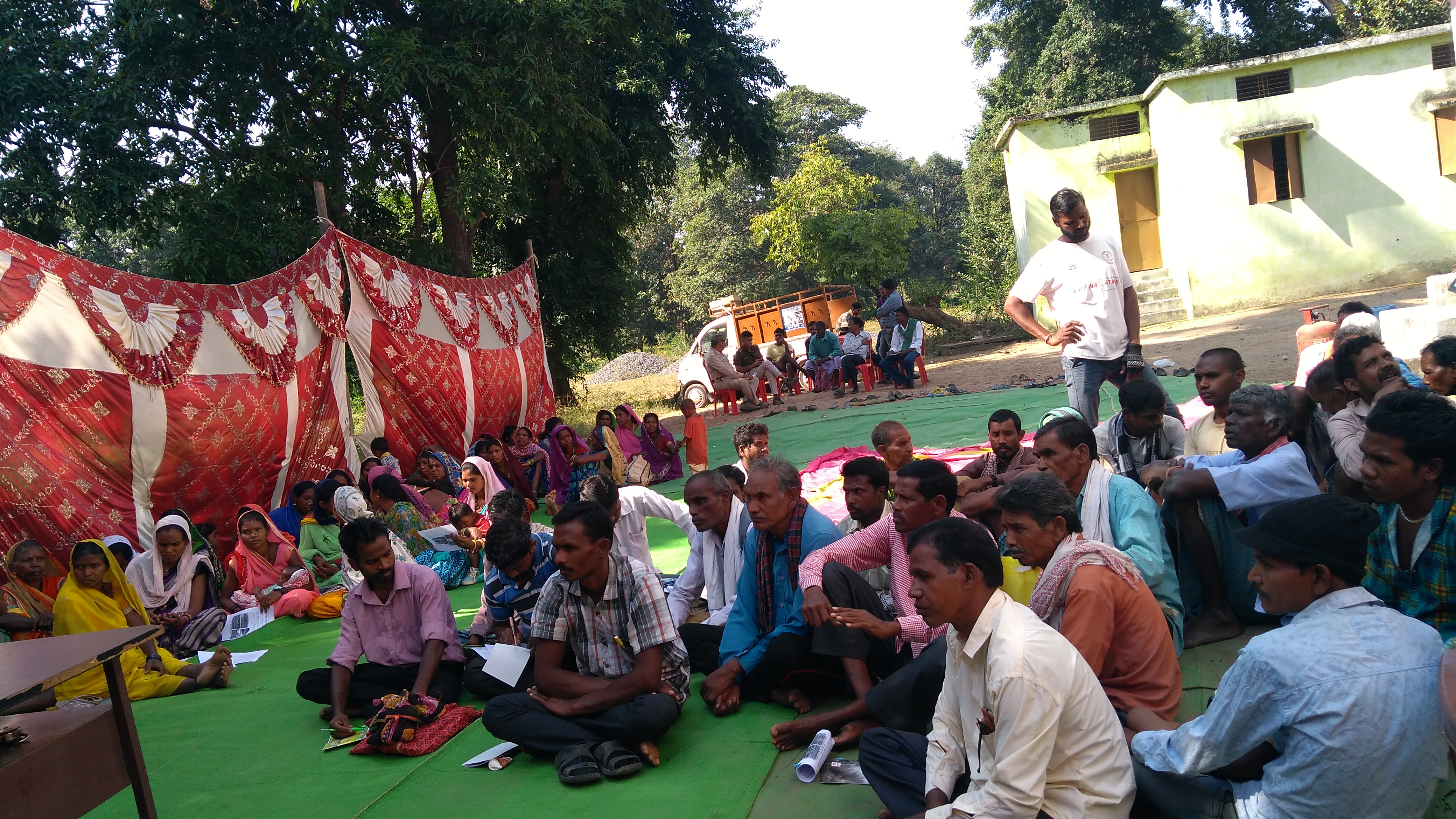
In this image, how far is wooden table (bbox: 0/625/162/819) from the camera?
9.23 ft

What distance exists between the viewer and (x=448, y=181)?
1282 cm

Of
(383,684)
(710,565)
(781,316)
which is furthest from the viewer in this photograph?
(781,316)

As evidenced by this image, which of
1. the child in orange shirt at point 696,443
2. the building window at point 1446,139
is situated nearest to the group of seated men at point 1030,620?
the child in orange shirt at point 696,443

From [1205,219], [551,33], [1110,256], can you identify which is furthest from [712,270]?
[1110,256]

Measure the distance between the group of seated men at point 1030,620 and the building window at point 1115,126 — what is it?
1559 cm

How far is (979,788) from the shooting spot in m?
2.45

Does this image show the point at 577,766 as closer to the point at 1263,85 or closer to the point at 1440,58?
the point at 1263,85

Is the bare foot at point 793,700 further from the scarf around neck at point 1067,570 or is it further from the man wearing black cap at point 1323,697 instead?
the man wearing black cap at point 1323,697

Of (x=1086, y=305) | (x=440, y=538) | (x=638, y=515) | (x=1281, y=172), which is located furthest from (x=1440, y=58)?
(x=440, y=538)

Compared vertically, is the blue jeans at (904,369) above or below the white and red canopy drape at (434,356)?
below

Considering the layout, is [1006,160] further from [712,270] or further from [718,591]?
[718,591]

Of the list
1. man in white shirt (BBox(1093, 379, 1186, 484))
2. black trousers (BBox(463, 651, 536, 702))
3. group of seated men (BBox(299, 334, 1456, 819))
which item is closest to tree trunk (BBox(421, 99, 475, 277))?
black trousers (BBox(463, 651, 536, 702))

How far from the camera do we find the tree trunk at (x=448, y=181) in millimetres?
12383

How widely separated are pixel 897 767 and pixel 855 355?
1270 cm
